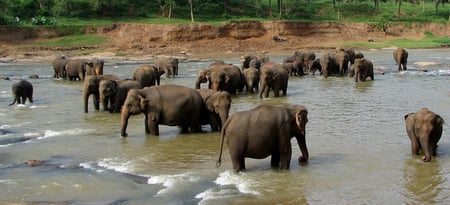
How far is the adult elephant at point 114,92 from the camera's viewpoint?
18.2m

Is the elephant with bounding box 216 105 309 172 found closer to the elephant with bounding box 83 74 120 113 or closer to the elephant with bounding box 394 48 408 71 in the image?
the elephant with bounding box 83 74 120 113

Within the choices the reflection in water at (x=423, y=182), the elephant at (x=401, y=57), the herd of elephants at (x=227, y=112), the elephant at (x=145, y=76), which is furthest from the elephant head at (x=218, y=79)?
the elephant at (x=401, y=57)

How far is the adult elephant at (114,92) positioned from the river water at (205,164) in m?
0.38

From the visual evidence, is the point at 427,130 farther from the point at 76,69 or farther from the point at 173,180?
the point at 76,69

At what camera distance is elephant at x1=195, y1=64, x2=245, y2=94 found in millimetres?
20625

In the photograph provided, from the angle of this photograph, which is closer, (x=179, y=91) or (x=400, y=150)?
(x=400, y=150)

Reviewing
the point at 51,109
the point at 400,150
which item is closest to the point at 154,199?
the point at 400,150

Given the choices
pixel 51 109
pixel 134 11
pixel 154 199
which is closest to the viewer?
pixel 154 199

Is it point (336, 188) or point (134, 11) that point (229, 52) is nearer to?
point (134, 11)

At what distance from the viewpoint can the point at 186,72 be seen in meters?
37.0

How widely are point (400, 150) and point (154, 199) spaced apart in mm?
5389

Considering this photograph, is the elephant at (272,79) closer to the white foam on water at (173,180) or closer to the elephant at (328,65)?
the elephant at (328,65)

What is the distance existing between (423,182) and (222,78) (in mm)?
11243

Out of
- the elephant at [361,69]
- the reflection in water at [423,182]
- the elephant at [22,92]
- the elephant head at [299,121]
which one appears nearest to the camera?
the reflection in water at [423,182]
